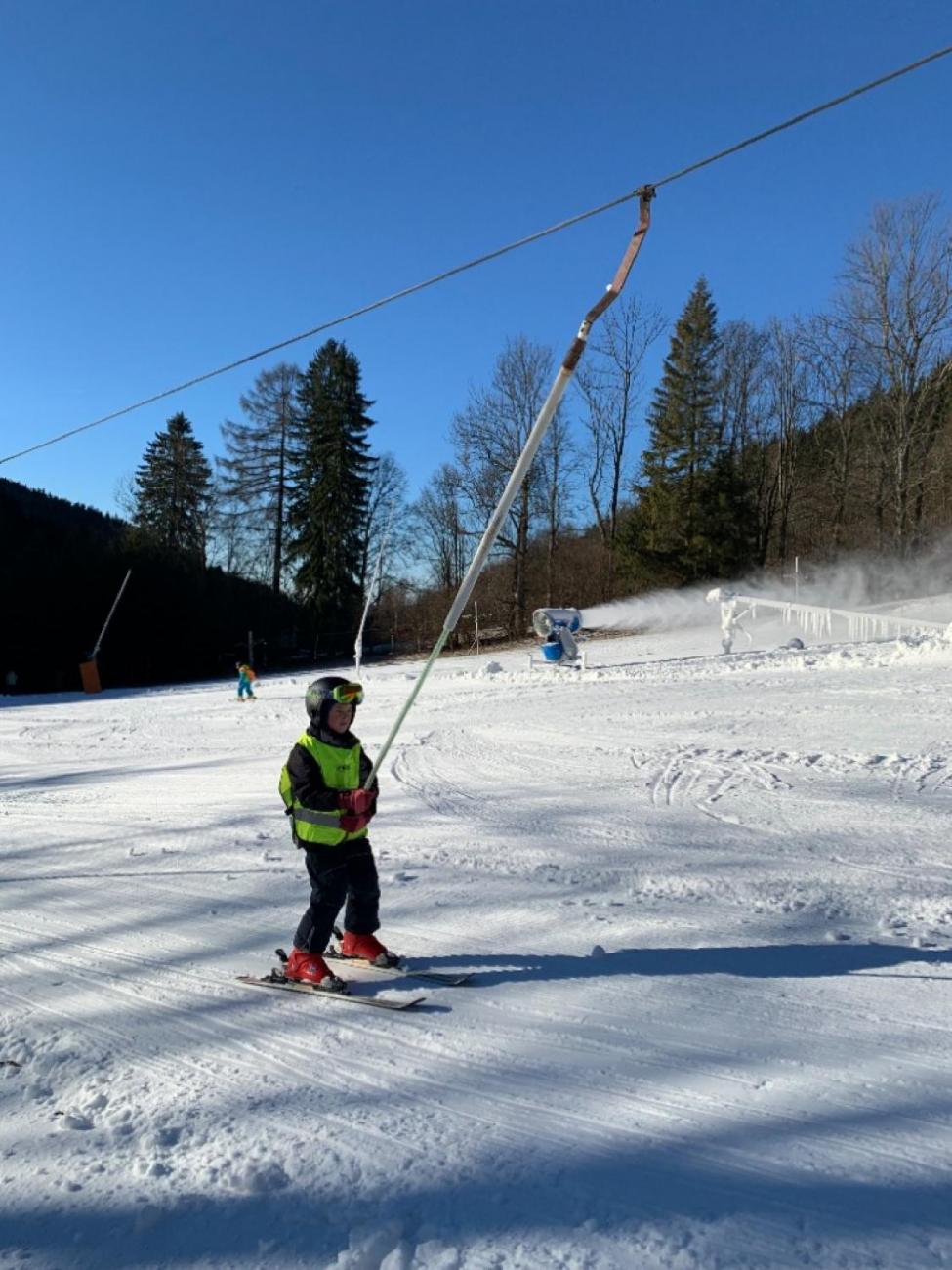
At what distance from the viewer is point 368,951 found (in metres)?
4.54

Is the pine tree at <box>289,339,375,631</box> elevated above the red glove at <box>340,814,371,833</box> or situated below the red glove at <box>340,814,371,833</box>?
above

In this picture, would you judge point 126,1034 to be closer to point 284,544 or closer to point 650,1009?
point 650,1009

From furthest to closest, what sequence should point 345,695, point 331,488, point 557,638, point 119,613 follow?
1. point 331,488
2. point 119,613
3. point 557,638
4. point 345,695

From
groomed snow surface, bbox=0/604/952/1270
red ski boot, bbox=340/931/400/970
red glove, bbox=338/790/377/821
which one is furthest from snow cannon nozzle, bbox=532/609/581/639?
red glove, bbox=338/790/377/821

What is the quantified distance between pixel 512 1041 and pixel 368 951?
1.14 metres

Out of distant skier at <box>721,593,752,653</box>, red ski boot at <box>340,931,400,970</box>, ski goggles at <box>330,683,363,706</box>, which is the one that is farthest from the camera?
distant skier at <box>721,593,752,653</box>

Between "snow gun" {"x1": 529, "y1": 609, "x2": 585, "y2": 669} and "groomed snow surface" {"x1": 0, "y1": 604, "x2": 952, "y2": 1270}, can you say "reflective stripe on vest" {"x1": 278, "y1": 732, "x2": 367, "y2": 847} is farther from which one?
"snow gun" {"x1": 529, "y1": 609, "x2": 585, "y2": 669}

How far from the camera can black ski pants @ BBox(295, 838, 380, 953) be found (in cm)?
434

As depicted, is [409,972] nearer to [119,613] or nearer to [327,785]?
[327,785]

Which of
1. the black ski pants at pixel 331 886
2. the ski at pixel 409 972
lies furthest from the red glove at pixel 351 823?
the ski at pixel 409 972

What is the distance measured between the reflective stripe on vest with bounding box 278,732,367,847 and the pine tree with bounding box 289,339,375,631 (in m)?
39.5

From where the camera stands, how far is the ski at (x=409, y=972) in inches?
170

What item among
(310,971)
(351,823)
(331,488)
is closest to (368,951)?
(310,971)

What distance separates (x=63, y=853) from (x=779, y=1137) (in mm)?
6691
